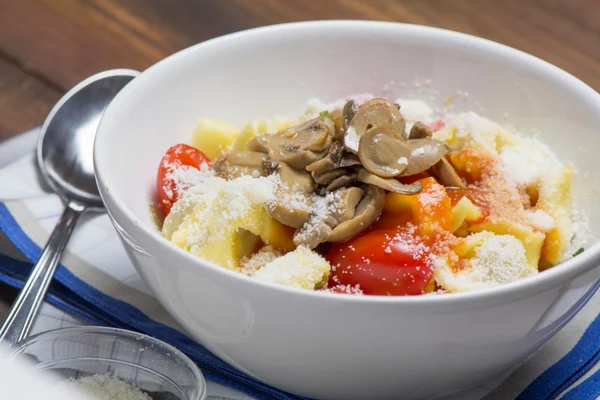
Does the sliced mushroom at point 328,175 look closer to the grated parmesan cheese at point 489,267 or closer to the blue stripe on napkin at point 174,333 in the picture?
the grated parmesan cheese at point 489,267

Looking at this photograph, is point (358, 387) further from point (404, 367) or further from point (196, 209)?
point (196, 209)

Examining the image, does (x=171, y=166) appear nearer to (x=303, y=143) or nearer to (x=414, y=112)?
(x=303, y=143)

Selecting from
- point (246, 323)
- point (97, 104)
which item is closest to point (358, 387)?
point (246, 323)

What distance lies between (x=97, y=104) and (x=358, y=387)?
1.10 m

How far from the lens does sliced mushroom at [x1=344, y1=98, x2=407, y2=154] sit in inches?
58.6

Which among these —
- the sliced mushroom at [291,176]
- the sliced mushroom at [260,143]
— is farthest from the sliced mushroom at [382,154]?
the sliced mushroom at [260,143]

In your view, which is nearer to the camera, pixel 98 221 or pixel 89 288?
pixel 89 288

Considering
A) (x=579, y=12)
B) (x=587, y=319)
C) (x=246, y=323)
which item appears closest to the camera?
(x=246, y=323)

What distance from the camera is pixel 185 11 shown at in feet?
9.78

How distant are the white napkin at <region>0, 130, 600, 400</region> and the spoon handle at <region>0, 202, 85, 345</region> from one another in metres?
0.04

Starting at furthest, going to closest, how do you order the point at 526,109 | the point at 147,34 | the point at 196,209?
1. the point at 147,34
2. the point at 526,109
3. the point at 196,209

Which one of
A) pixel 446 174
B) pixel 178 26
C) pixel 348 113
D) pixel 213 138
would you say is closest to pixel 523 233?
pixel 446 174

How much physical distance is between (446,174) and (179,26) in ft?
5.32

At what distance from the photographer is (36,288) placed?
1.61m
